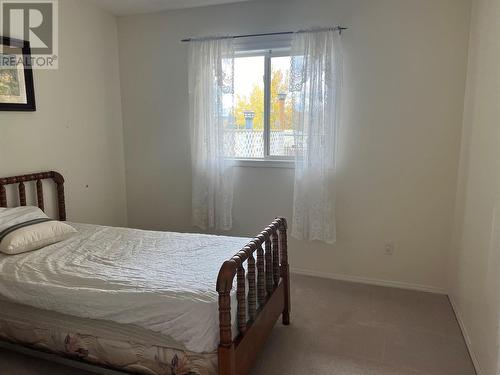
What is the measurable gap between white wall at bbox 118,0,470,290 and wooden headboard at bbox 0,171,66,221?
1193mm

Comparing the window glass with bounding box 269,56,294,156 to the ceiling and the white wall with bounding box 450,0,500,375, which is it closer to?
the ceiling

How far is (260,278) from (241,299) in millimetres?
322

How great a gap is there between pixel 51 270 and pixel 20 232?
491mm

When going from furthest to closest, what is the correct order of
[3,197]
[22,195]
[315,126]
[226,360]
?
[315,126], [22,195], [3,197], [226,360]

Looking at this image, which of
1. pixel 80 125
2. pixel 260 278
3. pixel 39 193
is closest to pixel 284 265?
pixel 260 278

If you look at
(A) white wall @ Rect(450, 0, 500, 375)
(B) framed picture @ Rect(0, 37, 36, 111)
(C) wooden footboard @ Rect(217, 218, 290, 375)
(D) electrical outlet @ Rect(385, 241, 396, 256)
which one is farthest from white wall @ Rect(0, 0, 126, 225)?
(A) white wall @ Rect(450, 0, 500, 375)

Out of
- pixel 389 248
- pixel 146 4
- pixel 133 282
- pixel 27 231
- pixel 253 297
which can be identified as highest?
pixel 146 4

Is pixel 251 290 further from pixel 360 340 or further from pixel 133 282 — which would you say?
pixel 360 340

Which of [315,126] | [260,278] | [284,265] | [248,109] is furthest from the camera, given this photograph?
[248,109]

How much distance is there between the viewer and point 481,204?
236 centimetres

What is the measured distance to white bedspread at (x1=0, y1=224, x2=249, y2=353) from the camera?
177 centimetres

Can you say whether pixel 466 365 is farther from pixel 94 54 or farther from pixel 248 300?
pixel 94 54

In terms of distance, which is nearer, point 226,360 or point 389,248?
point 226,360

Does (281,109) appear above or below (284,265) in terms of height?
above
